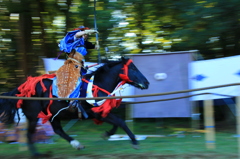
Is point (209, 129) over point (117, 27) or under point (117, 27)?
under

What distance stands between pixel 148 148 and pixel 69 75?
1.88 meters

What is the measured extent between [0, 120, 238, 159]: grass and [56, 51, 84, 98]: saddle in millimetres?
1098

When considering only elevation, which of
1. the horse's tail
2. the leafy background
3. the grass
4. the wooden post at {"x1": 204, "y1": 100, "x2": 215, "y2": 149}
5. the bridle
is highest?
the leafy background

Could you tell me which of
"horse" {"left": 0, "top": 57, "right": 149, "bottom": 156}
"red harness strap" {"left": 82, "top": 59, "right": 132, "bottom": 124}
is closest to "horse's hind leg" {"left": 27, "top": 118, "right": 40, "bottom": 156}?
"horse" {"left": 0, "top": 57, "right": 149, "bottom": 156}

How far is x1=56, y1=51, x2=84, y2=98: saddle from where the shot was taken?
5.03 meters

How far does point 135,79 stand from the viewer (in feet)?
17.1

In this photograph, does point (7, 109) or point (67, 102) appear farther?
point (7, 109)

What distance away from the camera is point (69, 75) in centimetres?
Answer: 511

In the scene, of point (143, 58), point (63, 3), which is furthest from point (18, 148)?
point (63, 3)

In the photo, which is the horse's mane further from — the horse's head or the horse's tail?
the horse's tail

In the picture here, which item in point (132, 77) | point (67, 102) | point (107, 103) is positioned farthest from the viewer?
point (132, 77)

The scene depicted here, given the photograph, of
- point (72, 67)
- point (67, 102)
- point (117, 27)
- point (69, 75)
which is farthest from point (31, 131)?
point (117, 27)

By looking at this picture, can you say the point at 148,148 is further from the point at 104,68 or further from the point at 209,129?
the point at 104,68

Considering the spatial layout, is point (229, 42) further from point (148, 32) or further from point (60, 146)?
point (60, 146)
